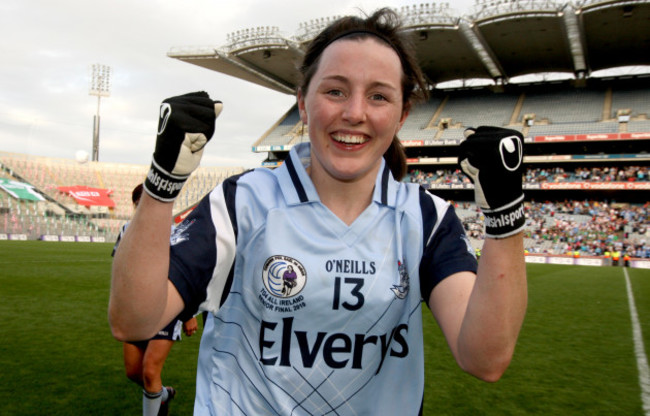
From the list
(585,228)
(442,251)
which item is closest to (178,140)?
(442,251)

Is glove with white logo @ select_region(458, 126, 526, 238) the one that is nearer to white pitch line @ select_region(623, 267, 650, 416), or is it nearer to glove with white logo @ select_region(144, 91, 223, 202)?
glove with white logo @ select_region(144, 91, 223, 202)

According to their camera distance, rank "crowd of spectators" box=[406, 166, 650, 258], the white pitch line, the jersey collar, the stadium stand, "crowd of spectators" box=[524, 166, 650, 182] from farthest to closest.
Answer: the stadium stand
"crowd of spectators" box=[524, 166, 650, 182]
"crowd of spectators" box=[406, 166, 650, 258]
the white pitch line
the jersey collar

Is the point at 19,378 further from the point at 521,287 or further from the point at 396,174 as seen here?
the point at 521,287

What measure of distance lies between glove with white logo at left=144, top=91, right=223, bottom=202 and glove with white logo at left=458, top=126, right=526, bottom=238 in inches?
27.0

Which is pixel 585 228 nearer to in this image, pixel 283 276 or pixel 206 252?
pixel 283 276

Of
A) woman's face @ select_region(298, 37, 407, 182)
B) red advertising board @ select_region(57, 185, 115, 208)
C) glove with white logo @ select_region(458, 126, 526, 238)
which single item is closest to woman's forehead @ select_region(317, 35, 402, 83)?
woman's face @ select_region(298, 37, 407, 182)

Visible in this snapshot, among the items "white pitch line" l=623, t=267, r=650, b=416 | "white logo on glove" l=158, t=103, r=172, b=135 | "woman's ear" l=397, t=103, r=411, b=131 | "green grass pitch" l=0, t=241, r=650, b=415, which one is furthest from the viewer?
"white pitch line" l=623, t=267, r=650, b=416

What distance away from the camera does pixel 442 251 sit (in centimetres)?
168

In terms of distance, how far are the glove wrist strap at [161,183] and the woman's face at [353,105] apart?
54cm

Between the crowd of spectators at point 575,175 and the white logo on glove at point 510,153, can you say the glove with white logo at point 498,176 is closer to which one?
the white logo on glove at point 510,153

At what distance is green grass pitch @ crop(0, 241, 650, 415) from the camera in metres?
4.83

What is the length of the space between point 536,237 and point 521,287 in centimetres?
3189

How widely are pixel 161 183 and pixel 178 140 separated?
0.12 metres

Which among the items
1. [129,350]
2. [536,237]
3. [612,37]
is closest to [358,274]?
[129,350]
